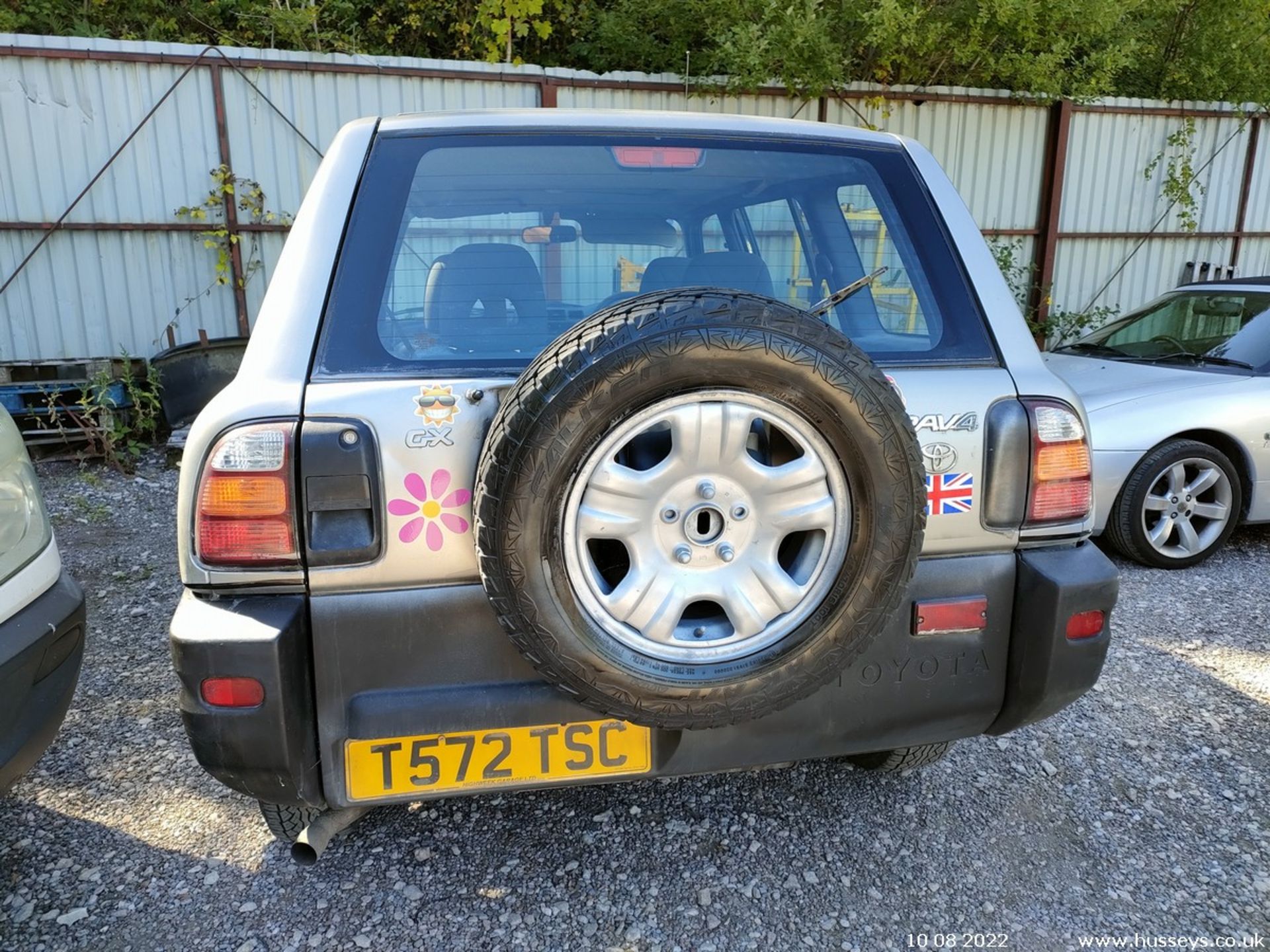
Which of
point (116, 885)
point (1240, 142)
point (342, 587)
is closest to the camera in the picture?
point (342, 587)

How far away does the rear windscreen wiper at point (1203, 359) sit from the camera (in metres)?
4.59

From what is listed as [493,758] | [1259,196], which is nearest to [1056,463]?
[493,758]

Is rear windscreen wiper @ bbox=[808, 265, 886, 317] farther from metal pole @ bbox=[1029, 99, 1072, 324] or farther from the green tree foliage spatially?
metal pole @ bbox=[1029, 99, 1072, 324]

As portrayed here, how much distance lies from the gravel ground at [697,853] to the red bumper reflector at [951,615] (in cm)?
69

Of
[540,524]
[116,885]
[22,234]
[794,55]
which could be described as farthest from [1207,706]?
[22,234]

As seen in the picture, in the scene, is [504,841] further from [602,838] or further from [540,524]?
[540,524]

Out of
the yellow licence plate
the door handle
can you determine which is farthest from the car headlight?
the yellow licence plate

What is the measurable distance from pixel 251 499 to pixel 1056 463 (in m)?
1.69

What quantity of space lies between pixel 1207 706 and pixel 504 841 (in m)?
2.43

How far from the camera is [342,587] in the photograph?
173 cm

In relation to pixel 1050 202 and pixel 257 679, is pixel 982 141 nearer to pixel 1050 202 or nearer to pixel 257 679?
pixel 1050 202

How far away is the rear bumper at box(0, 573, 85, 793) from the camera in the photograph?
1813 millimetres

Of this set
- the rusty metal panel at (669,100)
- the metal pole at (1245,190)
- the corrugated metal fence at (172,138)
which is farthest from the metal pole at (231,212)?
the metal pole at (1245,190)

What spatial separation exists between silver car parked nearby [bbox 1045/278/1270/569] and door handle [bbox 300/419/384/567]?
365cm
